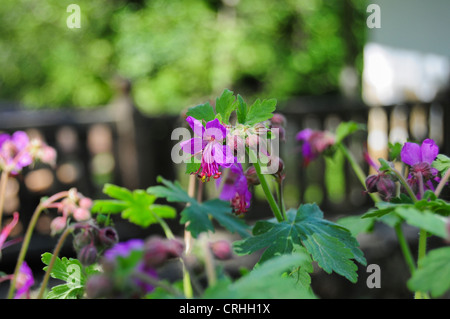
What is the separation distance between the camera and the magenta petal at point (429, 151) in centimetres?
59

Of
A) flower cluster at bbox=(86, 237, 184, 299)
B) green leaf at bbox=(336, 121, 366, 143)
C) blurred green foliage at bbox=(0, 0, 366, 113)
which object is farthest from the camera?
blurred green foliage at bbox=(0, 0, 366, 113)

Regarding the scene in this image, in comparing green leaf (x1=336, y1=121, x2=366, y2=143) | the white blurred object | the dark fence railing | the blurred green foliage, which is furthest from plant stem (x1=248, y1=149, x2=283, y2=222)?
the blurred green foliage

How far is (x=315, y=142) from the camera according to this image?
→ 0.94 meters

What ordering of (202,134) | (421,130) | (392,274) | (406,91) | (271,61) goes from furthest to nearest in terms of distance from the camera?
A: (271,61)
(406,91)
(421,130)
(392,274)
(202,134)

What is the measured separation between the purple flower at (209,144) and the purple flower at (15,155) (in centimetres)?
46

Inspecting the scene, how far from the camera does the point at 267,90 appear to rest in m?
9.80

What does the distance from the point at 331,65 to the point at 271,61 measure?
1492 millimetres

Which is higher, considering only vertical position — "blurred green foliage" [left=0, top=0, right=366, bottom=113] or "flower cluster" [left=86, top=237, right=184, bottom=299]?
"blurred green foliage" [left=0, top=0, right=366, bottom=113]

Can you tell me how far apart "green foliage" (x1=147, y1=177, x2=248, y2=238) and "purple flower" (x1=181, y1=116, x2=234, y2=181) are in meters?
0.08

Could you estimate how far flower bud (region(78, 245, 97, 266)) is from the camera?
0.58 meters

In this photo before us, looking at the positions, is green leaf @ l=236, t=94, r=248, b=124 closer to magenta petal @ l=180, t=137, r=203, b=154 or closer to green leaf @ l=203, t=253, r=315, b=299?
magenta petal @ l=180, t=137, r=203, b=154
